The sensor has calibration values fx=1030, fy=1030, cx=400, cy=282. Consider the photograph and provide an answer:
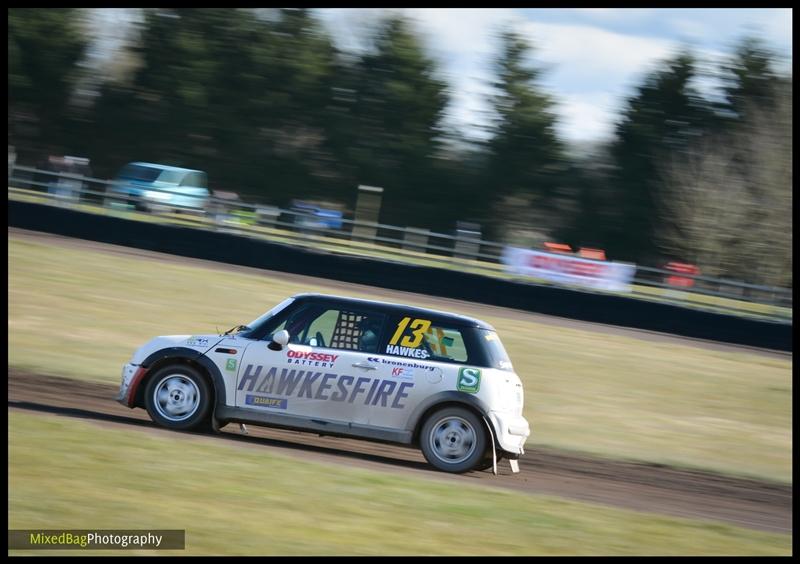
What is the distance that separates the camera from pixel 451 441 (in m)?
9.70

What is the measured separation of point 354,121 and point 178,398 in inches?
1769

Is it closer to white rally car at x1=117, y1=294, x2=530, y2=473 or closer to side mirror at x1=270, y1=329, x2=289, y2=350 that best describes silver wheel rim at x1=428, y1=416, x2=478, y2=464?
white rally car at x1=117, y1=294, x2=530, y2=473

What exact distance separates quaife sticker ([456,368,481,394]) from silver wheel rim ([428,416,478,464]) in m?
0.33

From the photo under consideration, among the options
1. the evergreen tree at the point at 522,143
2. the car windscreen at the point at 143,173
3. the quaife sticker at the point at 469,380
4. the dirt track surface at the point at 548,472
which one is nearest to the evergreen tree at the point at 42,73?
the car windscreen at the point at 143,173

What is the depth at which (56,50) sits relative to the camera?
174ft

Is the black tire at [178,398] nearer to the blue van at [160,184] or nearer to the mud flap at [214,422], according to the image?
the mud flap at [214,422]

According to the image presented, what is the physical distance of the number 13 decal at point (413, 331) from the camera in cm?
979

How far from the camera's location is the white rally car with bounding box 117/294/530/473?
9.62 m

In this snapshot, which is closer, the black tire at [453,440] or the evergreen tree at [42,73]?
the black tire at [453,440]

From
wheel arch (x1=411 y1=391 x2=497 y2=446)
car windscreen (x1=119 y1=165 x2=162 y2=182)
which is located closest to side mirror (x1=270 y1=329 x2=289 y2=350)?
wheel arch (x1=411 y1=391 x2=497 y2=446)

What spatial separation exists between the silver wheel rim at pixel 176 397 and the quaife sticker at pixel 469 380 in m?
2.54

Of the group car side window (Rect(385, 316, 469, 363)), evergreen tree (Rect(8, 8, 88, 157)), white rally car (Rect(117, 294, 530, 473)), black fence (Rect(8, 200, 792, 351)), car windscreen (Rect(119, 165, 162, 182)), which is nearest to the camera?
white rally car (Rect(117, 294, 530, 473))

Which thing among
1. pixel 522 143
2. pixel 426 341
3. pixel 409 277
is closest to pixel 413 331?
pixel 426 341
